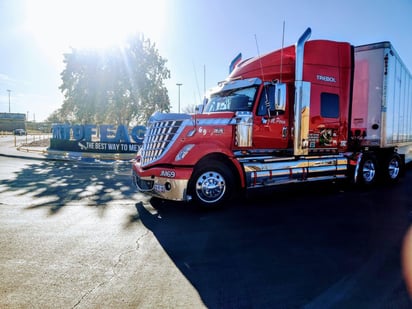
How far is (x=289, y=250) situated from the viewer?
379 cm

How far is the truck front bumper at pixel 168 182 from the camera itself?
5.27m

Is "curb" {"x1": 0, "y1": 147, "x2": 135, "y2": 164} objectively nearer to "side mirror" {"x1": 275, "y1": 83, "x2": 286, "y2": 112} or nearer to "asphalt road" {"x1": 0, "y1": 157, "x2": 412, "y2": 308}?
"asphalt road" {"x1": 0, "y1": 157, "x2": 412, "y2": 308}

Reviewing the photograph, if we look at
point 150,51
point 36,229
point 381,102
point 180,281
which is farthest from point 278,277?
point 150,51

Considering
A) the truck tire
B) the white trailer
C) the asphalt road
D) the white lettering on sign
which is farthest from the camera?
the white trailer

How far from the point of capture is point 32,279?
119 inches

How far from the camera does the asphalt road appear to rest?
2713 mm

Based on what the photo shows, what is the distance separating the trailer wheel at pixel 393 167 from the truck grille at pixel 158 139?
7426 mm

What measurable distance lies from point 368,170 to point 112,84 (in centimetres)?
1915

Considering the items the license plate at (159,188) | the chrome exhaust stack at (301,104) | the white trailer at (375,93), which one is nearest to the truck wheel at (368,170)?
the white trailer at (375,93)

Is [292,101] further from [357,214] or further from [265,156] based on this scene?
[357,214]

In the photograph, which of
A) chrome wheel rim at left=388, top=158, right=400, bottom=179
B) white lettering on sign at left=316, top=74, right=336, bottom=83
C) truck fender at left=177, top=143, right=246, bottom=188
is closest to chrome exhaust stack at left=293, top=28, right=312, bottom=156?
white lettering on sign at left=316, top=74, right=336, bottom=83

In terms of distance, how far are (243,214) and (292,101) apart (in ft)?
10.3

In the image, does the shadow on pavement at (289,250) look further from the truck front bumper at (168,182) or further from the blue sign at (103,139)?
the blue sign at (103,139)

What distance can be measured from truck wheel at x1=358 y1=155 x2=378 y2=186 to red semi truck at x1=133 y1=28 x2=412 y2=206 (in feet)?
0.10
